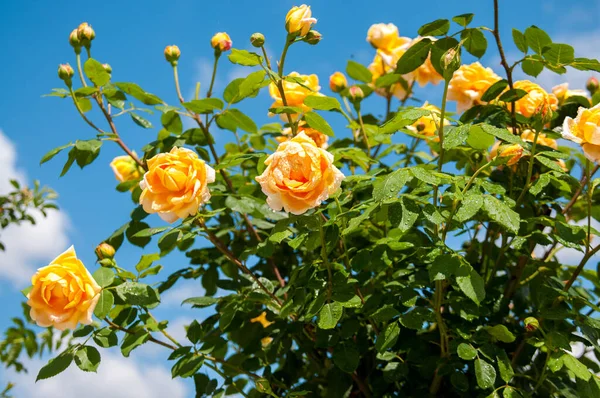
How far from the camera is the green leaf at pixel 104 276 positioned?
120 cm

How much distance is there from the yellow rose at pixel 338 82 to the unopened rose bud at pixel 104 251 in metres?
0.70

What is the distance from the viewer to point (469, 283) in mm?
1051

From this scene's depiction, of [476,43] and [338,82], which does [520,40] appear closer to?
[476,43]

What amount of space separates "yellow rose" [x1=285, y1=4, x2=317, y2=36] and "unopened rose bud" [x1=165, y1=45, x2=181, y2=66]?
0.46 metres

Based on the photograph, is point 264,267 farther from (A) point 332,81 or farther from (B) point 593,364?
(B) point 593,364

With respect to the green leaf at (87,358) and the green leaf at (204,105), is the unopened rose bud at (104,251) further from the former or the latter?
the green leaf at (204,105)

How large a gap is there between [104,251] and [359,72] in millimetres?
789

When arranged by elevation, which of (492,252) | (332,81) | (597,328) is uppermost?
(332,81)

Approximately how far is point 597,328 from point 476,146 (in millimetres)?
409

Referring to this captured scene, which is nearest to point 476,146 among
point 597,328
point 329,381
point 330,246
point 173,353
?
point 330,246

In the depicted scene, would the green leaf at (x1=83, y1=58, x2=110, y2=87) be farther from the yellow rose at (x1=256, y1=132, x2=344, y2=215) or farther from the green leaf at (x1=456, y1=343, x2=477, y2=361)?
the green leaf at (x1=456, y1=343, x2=477, y2=361)

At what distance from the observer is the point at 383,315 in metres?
1.15

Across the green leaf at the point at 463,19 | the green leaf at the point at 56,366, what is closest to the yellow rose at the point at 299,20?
the green leaf at the point at 463,19

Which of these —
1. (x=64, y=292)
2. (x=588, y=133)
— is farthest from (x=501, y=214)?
(x=64, y=292)
